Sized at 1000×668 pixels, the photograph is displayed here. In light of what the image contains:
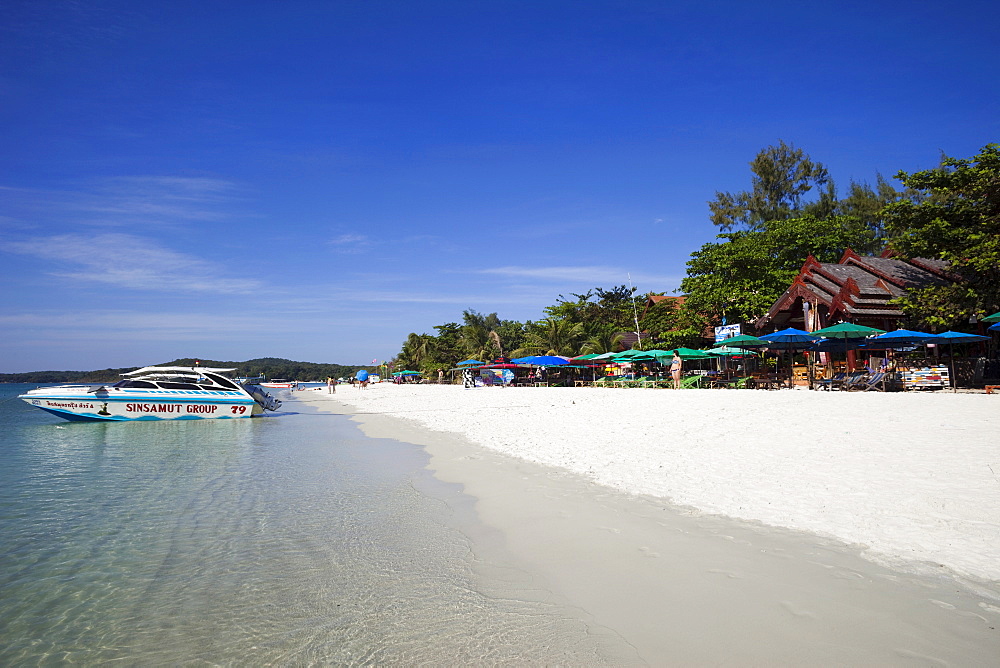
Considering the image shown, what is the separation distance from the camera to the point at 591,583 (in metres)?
4.79

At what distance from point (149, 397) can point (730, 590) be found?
24.8 m

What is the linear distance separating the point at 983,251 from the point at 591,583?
24.2m

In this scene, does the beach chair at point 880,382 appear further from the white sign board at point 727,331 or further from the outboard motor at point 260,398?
the outboard motor at point 260,398

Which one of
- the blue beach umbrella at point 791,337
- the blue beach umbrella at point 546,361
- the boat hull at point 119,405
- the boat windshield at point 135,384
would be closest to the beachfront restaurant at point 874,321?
the blue beach umbrella at point 791,337

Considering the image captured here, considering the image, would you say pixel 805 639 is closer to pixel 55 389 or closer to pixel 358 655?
pixel 358 655

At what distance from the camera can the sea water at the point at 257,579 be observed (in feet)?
12.9

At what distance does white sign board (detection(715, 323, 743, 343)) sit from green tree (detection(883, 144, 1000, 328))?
10742 millimetres

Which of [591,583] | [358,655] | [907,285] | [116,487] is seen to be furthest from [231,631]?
[907,285]

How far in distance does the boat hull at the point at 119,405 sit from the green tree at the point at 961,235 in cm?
3025

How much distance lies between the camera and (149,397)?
23.2 metres

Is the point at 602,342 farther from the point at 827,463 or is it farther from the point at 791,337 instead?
the point at 827,463

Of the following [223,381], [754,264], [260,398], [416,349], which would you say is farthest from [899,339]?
[416,349]

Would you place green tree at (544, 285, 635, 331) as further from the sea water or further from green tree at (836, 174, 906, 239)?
the sea water

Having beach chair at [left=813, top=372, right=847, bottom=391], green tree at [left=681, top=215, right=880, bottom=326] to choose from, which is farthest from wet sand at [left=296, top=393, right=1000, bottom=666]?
green tree at [left=681, top=215, right=880, bottom=326]
